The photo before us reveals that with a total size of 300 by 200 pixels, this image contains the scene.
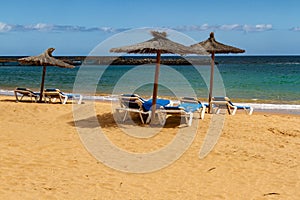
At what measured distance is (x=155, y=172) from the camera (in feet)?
17.6

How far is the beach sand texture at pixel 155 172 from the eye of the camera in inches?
177

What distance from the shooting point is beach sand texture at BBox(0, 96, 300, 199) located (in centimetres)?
449

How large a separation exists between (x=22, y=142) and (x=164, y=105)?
3.55 metres

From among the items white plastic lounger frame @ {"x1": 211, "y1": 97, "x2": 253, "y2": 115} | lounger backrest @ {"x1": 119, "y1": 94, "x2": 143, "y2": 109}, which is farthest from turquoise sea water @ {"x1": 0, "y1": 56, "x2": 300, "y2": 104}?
lounger backrest @ {"x1": 119, "y1": 94, "x2": 143, "y2": 109}

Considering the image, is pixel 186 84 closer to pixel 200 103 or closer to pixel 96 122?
pixel 200 103

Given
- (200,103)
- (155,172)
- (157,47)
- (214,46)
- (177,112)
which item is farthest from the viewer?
(214,46)

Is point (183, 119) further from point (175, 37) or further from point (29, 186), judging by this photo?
point (29, 186)

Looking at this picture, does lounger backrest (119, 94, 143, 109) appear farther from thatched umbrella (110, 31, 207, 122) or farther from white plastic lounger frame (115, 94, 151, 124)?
thatched umbrella (110, 31, 207, 122)

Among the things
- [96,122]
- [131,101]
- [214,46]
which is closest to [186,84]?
[214,46]

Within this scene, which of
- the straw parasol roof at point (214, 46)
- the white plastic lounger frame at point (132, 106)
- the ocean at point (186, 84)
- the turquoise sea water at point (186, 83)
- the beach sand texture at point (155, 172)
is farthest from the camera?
the turquoise sea water at point (186, 83)

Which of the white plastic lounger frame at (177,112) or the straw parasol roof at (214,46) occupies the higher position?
the straw parasol roof at (214,46)

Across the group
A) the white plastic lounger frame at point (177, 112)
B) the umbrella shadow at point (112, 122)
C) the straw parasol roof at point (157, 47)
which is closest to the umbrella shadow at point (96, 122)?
the umbrella shadow at point (112, 122)

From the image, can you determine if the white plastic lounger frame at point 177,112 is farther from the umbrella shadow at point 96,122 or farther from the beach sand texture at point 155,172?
the umbrella shadow at point 96,122

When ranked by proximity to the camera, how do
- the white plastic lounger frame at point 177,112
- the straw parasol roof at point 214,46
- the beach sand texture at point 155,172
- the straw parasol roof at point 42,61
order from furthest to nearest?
the straw parasol roof at point 42,61 < the straw parasol roof at point 214,46 < the white plastic lounger frame at point 177,112 < the beach sand texture at point 155,172
